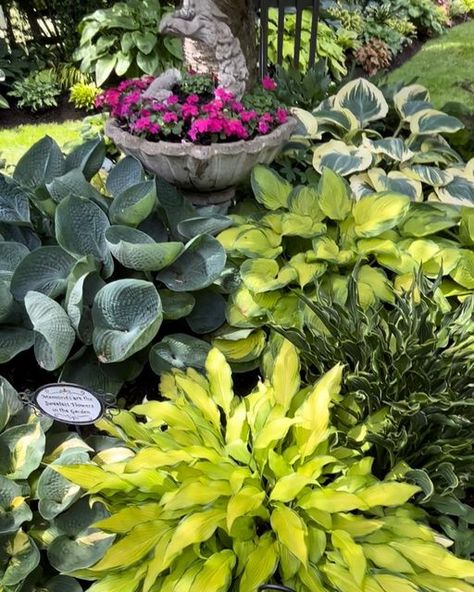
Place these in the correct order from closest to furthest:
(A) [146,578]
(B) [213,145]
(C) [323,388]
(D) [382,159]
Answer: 1. (A) [146,578]
2. (C) [323,388]
3. (B) [213,145]
4. (D) [382,159]

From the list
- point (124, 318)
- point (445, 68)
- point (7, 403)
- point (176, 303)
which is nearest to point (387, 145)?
point (176, 303)

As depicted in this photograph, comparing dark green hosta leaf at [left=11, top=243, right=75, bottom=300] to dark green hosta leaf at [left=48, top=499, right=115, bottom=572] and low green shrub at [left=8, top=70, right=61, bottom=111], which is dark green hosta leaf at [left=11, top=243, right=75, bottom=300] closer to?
dark green hosta leaf at [left=48, top=499, right=115, bottom=572]

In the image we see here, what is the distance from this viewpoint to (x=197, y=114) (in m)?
2.27

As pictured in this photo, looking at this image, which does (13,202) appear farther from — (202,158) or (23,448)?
(23,448)

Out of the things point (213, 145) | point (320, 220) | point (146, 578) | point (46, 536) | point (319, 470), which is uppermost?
point (213, 145)

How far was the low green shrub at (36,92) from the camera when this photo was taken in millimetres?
5027

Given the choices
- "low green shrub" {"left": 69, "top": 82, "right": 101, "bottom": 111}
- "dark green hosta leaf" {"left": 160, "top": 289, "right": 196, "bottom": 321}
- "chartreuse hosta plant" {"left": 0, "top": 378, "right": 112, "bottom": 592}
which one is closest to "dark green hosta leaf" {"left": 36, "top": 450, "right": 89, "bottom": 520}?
"chartreuse hosta plant" {"left": 0, "top": 378, "right": 112, "bottom": 592}

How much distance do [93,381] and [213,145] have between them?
100 centimetres

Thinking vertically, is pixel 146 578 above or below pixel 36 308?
below

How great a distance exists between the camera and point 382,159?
2721 mm

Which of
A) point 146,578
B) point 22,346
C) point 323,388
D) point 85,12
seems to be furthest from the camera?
point 85,12

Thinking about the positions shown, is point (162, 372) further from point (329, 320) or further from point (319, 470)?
point (319, 470)

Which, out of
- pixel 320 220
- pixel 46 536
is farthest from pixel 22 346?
pixel 320 220

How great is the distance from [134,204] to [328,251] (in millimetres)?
710
